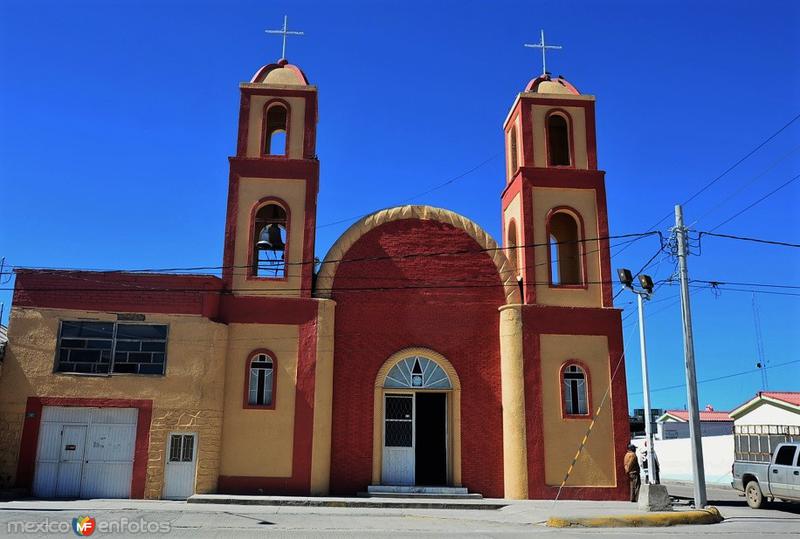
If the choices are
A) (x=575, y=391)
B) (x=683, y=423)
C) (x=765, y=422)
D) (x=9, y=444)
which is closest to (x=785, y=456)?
(x=575, y=391)

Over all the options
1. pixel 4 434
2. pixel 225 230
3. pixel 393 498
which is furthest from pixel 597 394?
pixel 4 434

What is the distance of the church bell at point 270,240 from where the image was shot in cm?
2166

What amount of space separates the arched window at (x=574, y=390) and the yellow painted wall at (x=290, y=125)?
33.0 ft

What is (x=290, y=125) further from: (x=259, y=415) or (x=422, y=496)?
(x=422, y=496)

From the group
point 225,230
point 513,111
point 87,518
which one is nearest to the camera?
point 87,518

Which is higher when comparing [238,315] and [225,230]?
[225,230]

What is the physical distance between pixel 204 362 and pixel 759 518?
14.1 m

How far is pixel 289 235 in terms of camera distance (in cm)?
2131

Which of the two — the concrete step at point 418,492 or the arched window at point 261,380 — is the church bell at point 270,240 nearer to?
the arched window at point 261,380

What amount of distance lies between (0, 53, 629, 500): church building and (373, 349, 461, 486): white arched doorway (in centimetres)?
4

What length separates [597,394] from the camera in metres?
20.6

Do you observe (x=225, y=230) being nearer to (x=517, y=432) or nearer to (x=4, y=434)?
(x=4, y=434)

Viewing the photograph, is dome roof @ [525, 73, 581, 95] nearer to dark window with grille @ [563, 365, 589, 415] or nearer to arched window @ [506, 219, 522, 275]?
arched window @ [506, 219, 522, 275]

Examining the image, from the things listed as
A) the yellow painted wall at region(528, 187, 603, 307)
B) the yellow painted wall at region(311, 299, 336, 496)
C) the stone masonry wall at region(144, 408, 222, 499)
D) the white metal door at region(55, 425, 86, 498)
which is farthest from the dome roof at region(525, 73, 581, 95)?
the white metal door at region(55, 425, 86, 498)
